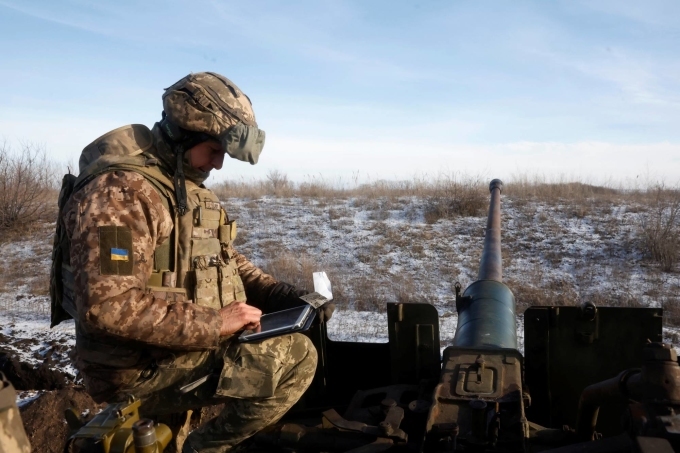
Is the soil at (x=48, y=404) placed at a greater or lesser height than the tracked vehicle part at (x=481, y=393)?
lesser

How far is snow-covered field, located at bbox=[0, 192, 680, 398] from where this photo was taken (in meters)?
7.28

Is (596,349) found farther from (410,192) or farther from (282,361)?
(410,192)

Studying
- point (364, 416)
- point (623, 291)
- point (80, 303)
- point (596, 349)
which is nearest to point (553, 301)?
point (623, 291)

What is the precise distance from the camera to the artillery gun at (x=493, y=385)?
7.61 feet

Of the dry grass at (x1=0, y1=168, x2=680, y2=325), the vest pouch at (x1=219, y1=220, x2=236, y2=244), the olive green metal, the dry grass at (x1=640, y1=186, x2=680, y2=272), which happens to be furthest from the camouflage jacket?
the dry grass at (x1=640, y1=186, x2=680, y2=272)

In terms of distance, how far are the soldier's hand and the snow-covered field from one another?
3.29 meters

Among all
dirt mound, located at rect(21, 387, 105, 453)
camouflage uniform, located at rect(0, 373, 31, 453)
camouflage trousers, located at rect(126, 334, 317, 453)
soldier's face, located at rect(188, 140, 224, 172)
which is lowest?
dirt mound, located at rect(21, 387, 105, 453)

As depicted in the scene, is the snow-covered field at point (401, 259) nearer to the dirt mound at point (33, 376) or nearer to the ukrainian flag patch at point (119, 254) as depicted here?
the dirt mound at point (33, 376)

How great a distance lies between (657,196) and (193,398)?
12.8 metres

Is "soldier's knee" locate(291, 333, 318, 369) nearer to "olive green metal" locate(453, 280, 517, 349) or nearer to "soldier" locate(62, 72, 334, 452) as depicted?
"soldier" locate(62, 72, 334, 452)

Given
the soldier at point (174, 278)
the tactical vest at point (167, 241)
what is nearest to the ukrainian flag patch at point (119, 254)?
the soldier at point (174, 278)

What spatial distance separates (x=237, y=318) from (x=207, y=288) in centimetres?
35

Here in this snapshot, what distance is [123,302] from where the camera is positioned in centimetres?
268

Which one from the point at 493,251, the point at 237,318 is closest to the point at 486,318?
the point at 493,251
